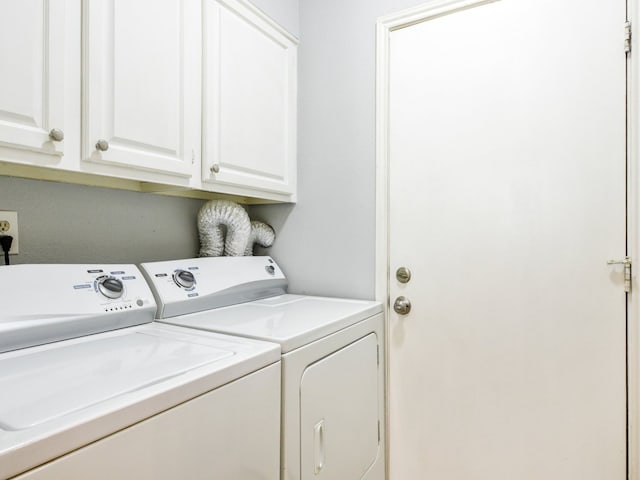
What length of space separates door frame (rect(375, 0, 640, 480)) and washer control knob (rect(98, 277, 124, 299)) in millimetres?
1043

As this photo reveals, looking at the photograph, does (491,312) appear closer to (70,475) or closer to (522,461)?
(522,461)

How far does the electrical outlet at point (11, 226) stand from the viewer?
117 centimetres

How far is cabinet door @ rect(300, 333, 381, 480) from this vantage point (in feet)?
3.68

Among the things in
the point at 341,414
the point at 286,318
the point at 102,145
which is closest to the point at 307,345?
the point at 286,318

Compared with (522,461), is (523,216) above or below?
above

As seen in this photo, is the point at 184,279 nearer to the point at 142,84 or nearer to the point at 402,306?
the point at 142,84

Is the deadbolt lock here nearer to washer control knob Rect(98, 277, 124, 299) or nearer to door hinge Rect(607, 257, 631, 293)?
door hinge Rect(607, 257, 631, 293)

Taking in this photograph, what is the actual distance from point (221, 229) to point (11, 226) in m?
0.77

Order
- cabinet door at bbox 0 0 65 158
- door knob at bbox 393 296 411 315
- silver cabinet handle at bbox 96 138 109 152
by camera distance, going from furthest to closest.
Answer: door knob at bbox 393 296 411 315
silver cabinet handle at bbox 96 138 109 152
cabinet door at bbox 0 0 65 158

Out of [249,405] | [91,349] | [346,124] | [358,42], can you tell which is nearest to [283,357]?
[249,405]

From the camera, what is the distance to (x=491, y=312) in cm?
150

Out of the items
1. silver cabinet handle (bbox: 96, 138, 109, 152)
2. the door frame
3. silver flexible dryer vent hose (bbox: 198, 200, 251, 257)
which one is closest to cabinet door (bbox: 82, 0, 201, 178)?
silver cabinet handle (bbox: 96, 138, 109, 152)

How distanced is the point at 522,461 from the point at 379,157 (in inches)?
53.5

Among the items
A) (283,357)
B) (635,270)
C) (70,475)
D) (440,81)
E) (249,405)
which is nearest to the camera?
(70,475)
